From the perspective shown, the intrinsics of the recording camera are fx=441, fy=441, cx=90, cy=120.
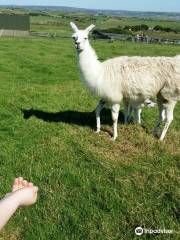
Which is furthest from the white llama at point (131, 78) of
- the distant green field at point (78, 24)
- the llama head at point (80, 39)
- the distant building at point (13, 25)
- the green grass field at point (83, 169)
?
the distant green field at point (78, 24)

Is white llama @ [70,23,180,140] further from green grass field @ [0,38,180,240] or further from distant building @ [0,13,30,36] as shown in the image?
distant building @ [0,13,30,36]

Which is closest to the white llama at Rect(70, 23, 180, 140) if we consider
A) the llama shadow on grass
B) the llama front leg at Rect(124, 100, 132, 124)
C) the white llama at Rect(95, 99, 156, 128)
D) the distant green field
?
the white llama at Rect(95, 99, 156, 128)

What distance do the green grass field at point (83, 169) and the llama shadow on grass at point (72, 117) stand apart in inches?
1.0

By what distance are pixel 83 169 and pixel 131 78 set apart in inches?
96.9

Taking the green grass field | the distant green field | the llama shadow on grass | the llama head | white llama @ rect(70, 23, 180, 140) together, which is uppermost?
the llama head

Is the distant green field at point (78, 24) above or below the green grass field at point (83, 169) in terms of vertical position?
below

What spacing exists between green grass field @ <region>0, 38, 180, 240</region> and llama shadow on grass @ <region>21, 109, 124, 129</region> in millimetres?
25

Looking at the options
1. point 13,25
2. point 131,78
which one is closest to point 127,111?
point 131,78

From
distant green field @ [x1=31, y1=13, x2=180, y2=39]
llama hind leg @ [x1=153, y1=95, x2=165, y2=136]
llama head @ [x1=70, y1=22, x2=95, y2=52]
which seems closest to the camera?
llama head @ [x1=70, y1=22, x2=95, y2=52]

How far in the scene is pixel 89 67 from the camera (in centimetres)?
923

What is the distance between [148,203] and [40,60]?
17.4 m

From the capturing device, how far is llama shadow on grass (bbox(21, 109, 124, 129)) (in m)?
10.7

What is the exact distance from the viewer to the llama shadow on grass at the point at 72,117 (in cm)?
1067

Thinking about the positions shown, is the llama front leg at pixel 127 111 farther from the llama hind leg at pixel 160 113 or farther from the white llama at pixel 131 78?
the llama hind leg at pixel 160 113
